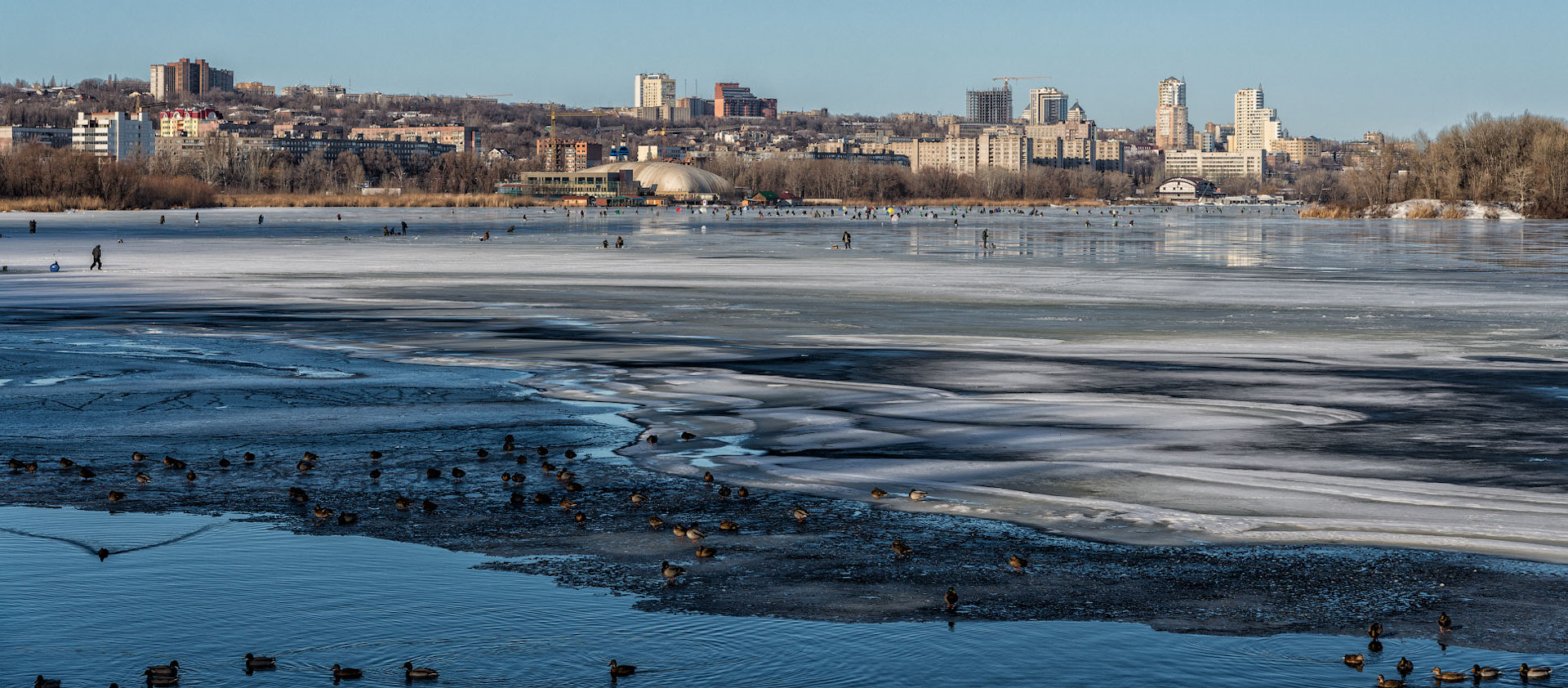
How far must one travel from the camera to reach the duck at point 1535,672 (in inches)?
237

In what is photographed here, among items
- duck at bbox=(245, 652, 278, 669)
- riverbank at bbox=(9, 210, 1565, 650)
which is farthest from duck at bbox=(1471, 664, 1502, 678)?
duck at bbox=(245, 652, 278, 669)

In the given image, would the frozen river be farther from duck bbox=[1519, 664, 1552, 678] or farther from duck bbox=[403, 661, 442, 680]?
duck bbox=[403, 661, 442, 680]

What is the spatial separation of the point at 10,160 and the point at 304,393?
4522 inches

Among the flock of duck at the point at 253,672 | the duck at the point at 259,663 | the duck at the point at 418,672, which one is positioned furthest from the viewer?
the duck at the point at 259,663

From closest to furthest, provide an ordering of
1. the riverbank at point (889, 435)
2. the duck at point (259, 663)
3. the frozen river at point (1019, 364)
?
1. the duck at point (259, 663)
2. the riverbank at point (889, 435)
3. the frozen river at point (1019, 364)

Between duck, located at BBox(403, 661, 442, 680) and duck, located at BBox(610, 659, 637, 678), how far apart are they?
2.24 ft

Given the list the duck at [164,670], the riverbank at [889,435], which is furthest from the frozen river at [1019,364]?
the duck at [164,670]

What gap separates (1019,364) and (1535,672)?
10.7m

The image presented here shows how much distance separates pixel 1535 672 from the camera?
6.05m

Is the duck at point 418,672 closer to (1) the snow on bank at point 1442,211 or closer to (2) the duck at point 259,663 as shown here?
(2) the duck at point 259,663

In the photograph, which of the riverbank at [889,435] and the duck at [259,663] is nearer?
the duck at [259,663]

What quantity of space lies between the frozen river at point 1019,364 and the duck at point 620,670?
133 inches

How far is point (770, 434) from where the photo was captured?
12.1 m

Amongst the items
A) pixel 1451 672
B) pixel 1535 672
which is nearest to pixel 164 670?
pixel 1451 672
